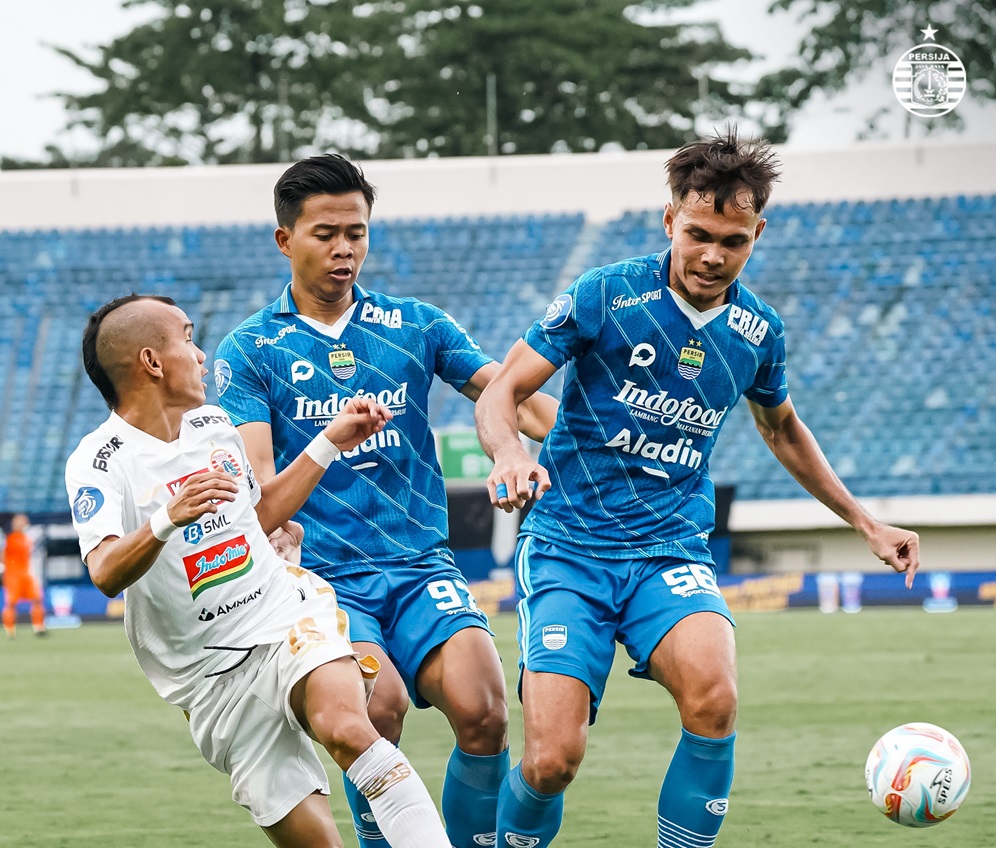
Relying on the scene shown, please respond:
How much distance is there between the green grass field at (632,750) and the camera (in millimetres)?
6285

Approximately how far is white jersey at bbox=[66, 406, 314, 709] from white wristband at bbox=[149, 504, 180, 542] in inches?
12.0

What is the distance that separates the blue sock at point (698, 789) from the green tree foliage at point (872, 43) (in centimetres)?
2718

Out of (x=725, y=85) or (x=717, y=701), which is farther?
(x=725, y=85)

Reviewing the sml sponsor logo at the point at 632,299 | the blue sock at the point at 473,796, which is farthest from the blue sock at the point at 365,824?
the sml sponsor logo at the point at 632,299

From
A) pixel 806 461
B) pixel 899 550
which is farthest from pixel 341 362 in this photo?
pixel 899 550

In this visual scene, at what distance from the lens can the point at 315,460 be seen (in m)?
4.40

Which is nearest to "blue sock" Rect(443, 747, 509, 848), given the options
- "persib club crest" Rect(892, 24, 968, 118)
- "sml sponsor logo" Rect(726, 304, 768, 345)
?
"sml sponsor logo" Rect(726, 304, 768, 345)

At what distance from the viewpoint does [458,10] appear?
3409 centimetres

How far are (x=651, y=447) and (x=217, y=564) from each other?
1.47 m

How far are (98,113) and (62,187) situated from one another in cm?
1192

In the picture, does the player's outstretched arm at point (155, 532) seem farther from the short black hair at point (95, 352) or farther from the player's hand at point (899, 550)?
the player's hand at point (899, 550)

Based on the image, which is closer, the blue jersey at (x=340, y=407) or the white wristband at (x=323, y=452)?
the white wristband at (x=323, y=452)

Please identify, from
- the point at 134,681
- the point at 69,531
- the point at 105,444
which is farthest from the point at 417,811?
the point at 69,531

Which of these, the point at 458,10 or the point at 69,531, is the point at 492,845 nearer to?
the point at 69,531
